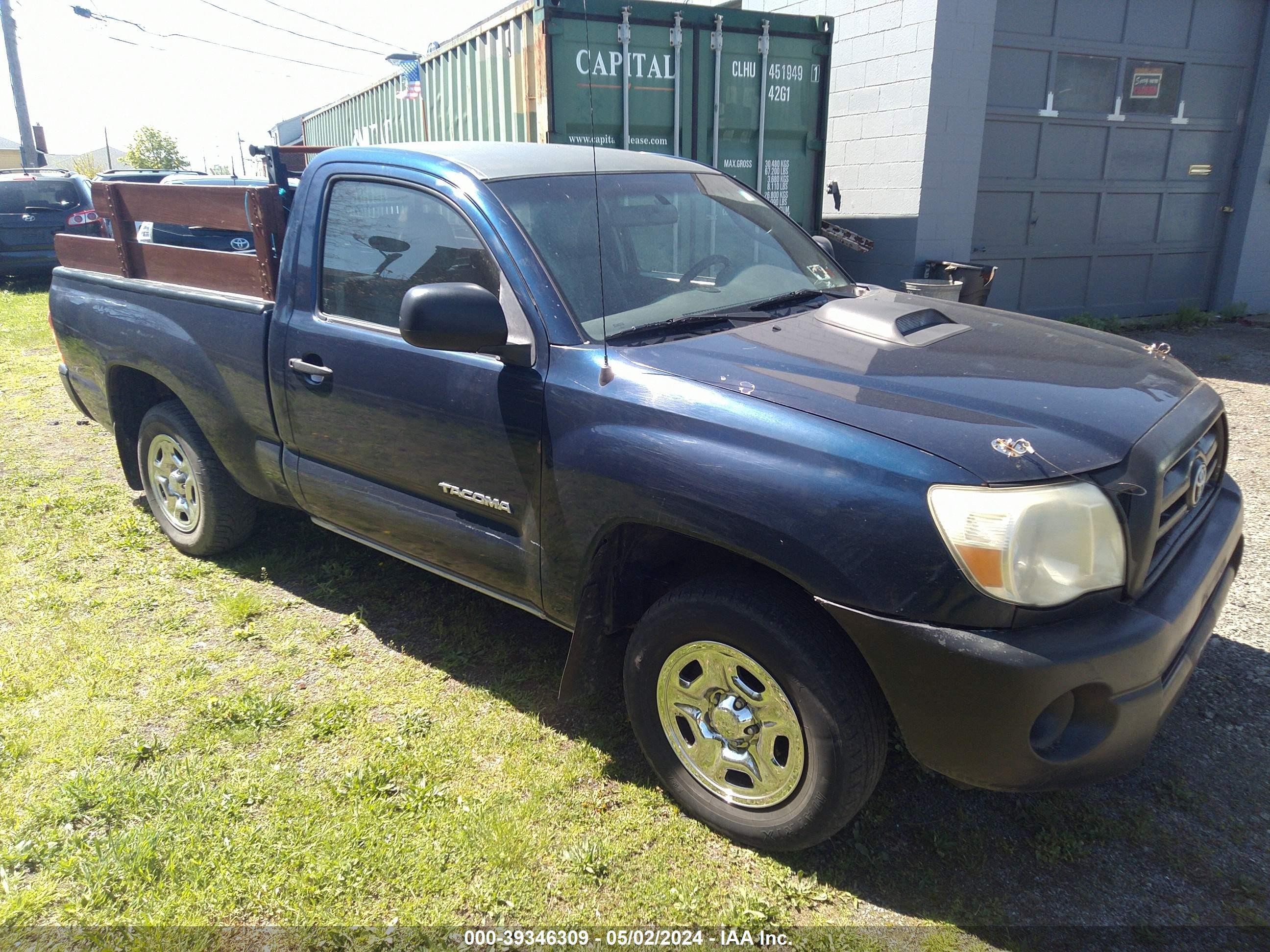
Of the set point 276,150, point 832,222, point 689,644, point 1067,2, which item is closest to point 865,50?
point 832,222

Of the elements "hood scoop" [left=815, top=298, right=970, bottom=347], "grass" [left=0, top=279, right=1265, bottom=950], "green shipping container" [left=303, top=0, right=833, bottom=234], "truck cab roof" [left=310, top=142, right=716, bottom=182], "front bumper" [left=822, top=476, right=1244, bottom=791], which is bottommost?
"grass" [left=0, top=279, right=1265, bottom=950]

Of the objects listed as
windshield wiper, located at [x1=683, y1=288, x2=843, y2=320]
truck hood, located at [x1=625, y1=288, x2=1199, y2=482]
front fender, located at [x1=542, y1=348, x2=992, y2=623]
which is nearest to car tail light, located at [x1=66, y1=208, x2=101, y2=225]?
windshield wiper, located at [x1=683, y1=288, x2=843, y2=320]

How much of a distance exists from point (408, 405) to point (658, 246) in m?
1.08

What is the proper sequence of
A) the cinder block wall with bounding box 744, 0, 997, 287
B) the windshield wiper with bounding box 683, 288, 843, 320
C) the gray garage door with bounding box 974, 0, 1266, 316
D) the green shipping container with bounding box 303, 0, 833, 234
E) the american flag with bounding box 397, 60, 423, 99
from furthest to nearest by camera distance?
the american flag with bounding box 397, 60, 423, 99, the gray garage door with bounding box 974, 0, 1266, 316, the cinder block wall with bounding box 744, 0, 997, 287, the green shipping container with bounding box 303, 0, 833, 234, the windshield wiper with bounding box 683, 288, 843, 320

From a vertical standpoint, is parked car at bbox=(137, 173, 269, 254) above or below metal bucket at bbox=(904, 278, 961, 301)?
above

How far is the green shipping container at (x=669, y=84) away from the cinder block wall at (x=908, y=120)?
22.5 inches

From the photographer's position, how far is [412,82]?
1079 centimetres

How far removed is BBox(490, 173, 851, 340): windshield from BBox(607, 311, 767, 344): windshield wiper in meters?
0.02

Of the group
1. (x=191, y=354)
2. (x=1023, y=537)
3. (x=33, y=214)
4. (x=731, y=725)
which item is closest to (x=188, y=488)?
(x=191, y=354)

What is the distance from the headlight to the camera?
6.51 ft

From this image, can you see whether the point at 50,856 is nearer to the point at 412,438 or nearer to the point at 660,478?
the point at 412,438

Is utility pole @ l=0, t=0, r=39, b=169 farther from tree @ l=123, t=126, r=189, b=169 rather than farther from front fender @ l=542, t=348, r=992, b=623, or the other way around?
front fender @ l=542, t=348, r=992, b=623

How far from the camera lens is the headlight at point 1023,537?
78.1 inches

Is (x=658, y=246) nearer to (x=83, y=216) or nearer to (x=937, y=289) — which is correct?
(x=937, y=289)
